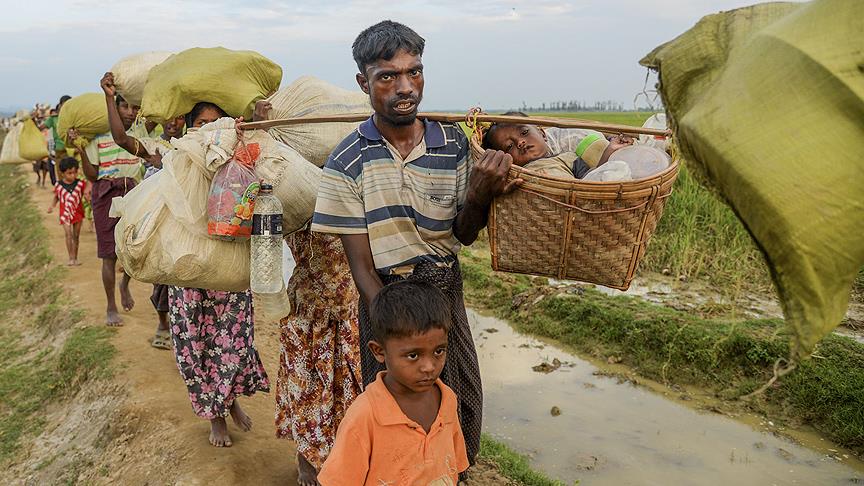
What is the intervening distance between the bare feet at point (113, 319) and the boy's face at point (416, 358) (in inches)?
181

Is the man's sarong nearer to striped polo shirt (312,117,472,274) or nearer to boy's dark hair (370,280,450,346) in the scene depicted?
striped polo shirt (312,117,472,274)

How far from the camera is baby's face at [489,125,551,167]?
7.59ft

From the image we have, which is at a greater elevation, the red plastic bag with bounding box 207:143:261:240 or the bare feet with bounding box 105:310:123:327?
the red plastic bag with bounding box 207:143:261:240

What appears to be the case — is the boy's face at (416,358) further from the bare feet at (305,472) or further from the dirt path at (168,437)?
the dirt path at (168,437)

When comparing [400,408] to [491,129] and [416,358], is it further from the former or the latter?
[491,129]

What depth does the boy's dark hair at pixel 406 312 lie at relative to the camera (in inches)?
78.7

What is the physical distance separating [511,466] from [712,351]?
2274 millimetres

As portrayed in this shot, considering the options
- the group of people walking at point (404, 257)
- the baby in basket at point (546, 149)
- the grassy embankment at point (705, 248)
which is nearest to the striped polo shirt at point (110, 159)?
the group of people walking at point (404, 257)

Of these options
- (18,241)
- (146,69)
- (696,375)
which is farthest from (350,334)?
(18,241)

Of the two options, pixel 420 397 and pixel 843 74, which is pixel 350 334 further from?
pixel 843 74

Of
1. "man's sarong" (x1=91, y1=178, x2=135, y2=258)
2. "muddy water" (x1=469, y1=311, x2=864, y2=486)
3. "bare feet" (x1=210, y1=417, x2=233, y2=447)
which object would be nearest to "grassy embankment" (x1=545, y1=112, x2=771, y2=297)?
"muddy water" (x1=469, y1=311, x2=864, y2=486)

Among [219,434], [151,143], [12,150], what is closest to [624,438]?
[219,434]

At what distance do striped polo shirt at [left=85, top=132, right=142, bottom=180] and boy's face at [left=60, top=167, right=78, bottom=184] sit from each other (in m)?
1.84

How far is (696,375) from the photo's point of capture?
5.48m
